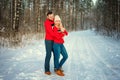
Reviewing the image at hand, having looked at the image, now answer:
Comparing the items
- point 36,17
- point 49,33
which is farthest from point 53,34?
point 36,17

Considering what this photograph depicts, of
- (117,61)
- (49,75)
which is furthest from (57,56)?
(117,61)

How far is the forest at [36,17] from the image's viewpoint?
1612 cm

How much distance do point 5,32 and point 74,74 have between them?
9.53 m

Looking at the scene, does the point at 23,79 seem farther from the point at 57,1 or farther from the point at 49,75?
the point at 57,1

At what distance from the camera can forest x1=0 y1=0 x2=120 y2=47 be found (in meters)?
16.1

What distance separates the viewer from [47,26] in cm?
707

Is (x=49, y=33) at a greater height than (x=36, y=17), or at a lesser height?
greater

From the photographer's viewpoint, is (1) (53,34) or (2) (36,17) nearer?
(1) (53,34)

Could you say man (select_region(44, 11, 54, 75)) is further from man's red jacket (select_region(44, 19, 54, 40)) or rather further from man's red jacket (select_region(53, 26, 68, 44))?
man's red jacket (select_region(53, 26, 68, 44))

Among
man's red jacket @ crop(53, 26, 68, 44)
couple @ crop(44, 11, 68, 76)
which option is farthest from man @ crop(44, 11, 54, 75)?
man's red jacket @ crop(53, 26, 68, 44)

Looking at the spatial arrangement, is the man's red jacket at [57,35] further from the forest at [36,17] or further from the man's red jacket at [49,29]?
the forest at [36,17]

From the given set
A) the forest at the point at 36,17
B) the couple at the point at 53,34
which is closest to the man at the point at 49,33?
the couple at the point at 53,34

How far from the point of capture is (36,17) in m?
31.5

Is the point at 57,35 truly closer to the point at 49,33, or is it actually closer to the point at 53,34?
the point at 53,34
